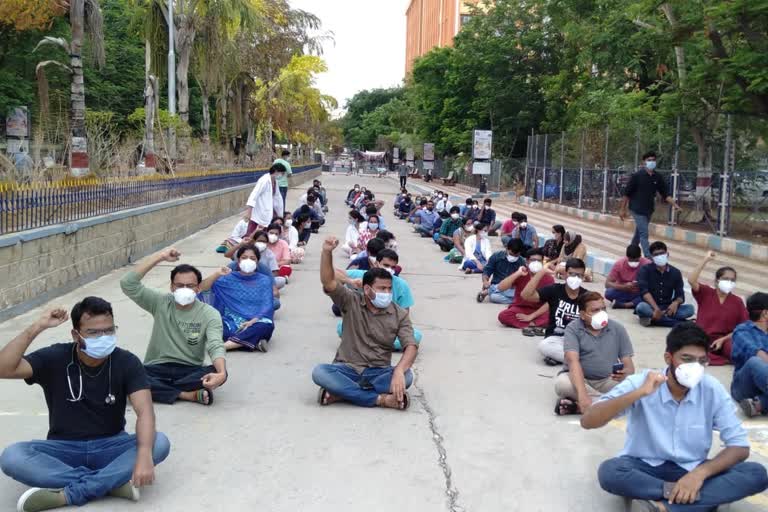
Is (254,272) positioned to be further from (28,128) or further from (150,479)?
(28,128)

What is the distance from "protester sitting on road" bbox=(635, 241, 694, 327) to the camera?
10.9 m

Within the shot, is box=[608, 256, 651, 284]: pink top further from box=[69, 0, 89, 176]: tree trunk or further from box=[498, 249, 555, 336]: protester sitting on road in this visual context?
box=[69, 0, 89, 176]: tree trunk

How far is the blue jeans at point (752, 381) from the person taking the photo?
6988 millimetres

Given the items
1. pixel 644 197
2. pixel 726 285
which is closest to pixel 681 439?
pixel 726 285

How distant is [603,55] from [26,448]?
25.9 metres

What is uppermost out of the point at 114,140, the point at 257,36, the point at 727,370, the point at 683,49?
the point at 257,36

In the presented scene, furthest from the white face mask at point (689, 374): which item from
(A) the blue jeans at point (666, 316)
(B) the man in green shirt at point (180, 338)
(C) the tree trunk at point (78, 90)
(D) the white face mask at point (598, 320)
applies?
(C) the tree trunk at point (78, 90)

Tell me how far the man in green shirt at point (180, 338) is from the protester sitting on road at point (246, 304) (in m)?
1.94

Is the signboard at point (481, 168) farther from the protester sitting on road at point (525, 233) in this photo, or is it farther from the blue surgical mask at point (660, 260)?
the blue surgical mask at point (660, 260)

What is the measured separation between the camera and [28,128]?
28781mm

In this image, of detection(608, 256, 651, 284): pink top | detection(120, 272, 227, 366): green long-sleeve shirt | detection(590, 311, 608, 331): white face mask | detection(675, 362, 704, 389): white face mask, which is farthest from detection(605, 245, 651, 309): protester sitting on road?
detection(675, 362, 704, 389): white face mask

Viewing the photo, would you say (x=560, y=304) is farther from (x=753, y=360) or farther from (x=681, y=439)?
(x=681, y=439)

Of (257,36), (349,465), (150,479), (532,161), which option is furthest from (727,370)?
(257,36)

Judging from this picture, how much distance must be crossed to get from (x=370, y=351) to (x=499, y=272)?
610 cm
